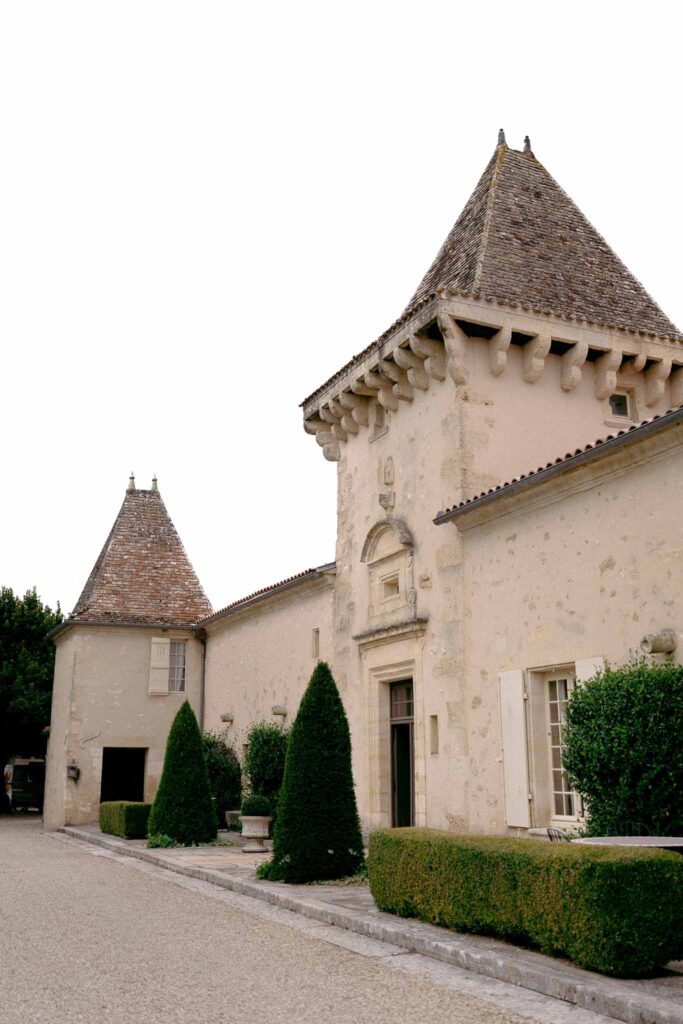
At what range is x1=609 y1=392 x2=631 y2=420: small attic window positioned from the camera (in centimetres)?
1429

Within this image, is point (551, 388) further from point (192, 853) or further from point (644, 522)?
point (192, 853)

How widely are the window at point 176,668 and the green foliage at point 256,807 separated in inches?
367

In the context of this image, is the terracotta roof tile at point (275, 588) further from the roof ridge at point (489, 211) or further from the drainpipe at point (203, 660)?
the roof ridge at point (489, 211)

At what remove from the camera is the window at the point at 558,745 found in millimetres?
10570

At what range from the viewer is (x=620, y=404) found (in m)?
14.4

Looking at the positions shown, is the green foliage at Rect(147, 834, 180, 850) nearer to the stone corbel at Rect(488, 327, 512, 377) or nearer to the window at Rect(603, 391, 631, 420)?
the stone corbel at Rect(488, 327, 512, 377)

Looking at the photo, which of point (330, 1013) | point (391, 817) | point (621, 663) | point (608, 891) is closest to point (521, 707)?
point (621, 663)

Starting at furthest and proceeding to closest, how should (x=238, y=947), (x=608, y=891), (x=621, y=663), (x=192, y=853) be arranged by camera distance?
(x=192, y=853)
(x=621, y=663)
(x=238, y=947)
(x=608, y=891)

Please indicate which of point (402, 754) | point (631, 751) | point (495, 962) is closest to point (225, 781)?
point (402, 754)

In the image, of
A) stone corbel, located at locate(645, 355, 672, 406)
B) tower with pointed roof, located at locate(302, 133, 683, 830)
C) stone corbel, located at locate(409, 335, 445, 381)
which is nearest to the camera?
tower with pointed roof, located at locate(302, 133, 683, 830)

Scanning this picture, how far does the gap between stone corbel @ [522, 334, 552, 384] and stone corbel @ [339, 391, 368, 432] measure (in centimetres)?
310

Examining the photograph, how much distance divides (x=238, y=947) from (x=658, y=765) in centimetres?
376

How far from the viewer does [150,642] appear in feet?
80.3

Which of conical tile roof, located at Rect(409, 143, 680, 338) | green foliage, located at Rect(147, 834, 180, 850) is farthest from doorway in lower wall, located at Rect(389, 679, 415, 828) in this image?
conical tile roof, located at Rect(409, 143, 680, 338)
